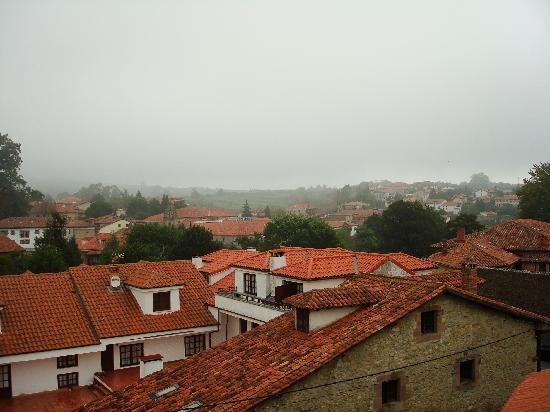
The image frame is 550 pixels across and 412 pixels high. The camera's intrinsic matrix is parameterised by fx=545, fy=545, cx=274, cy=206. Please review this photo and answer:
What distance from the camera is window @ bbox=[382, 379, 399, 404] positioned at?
1444 centimetres

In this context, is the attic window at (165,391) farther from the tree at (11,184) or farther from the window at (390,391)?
the tree at (11,184)

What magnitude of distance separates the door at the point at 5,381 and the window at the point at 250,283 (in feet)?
35.5

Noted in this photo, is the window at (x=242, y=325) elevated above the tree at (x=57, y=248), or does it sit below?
below

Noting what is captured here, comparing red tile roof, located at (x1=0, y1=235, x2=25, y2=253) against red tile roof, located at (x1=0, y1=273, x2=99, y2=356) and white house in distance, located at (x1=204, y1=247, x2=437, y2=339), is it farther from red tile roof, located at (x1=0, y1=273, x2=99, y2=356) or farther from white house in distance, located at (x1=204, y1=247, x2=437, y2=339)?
white house in distance, located at (x1=204, y1=247, x2=437, y2=339)

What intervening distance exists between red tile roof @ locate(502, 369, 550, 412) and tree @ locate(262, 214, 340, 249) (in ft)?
155

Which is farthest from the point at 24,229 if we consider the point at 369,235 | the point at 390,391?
the point at 390,391

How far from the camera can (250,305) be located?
2380 cm

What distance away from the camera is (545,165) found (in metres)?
66.9

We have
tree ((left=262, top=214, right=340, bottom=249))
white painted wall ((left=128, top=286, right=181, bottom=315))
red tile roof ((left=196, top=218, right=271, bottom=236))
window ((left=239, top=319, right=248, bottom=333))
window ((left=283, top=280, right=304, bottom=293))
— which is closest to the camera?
window ((left=283, top=280, right=304, bottom=293))

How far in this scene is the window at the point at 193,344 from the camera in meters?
26.5

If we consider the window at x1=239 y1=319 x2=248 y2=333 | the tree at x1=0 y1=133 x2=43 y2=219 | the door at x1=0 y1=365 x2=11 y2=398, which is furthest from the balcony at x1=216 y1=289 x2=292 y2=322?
the tree at x1=0 y1=133 x2=43 y2=219

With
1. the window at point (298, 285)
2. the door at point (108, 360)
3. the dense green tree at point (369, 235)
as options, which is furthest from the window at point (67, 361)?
the dense green tree at point (369, 235)

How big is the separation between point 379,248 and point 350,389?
184ft

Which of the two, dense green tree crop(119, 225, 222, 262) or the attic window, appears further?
dense green tree crop(119, 225, 222, 262)
